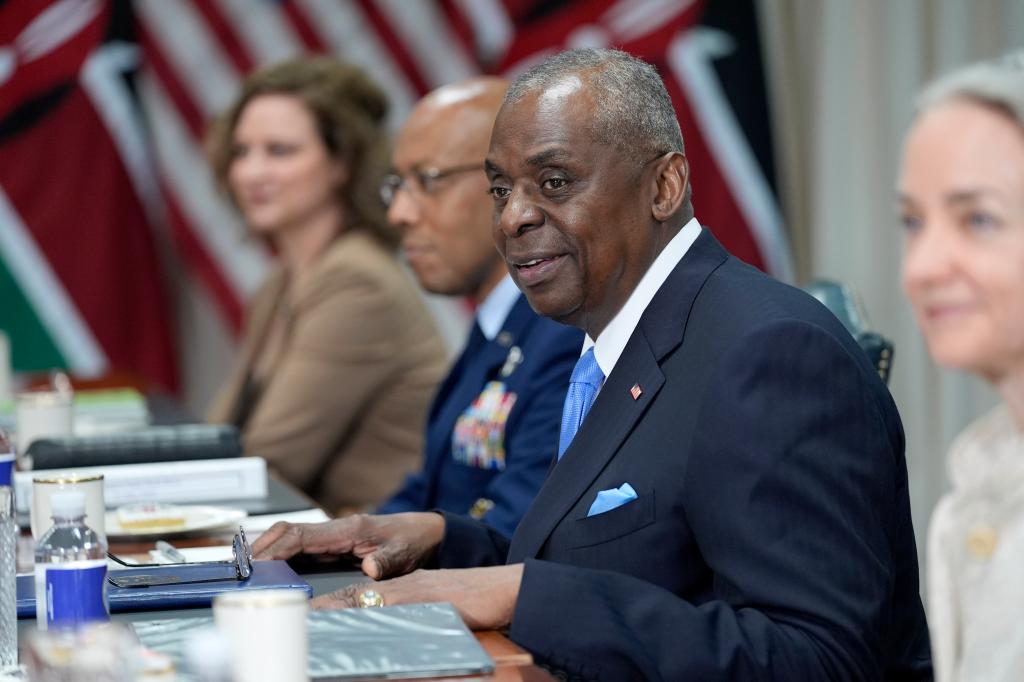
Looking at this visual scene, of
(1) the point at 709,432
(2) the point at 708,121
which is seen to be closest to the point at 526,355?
(1) the point at 709,432

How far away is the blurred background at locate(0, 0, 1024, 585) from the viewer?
17.6ft

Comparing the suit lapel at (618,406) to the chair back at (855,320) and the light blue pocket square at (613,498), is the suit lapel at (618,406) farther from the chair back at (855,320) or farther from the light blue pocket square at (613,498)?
the chair back at (855,320)

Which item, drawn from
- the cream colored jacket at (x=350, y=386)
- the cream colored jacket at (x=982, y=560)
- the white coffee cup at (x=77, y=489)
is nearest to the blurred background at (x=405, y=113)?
the cream colored jacket at (x=350, y=386)

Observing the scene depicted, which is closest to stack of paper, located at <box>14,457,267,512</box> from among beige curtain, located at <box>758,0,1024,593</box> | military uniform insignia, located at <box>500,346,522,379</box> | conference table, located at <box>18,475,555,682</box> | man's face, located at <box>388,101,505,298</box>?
conference table, located at <box>18,475,555,682</box>

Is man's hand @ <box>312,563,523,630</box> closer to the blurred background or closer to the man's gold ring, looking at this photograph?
the man's gold ring

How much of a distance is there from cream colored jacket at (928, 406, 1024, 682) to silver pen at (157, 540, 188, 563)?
109 centimetres

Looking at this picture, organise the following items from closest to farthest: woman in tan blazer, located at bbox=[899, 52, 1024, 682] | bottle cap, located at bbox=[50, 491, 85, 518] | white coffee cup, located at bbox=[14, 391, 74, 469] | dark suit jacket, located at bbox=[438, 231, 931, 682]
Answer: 1. woman in tan blazer, located at bbox=[899, 52, 1024, 682]
2. bottle cap, located at bbox=[50, 491, 85, 518]
3. dark suit jacket, located at bbox=[438, 231, 931, 682]
4. white coffee cup, located at bbox=[14, 391, 74, 469]

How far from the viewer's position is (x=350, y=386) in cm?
365

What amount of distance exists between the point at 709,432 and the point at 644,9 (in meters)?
4.01

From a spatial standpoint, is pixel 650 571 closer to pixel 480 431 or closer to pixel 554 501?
pixel 554 501

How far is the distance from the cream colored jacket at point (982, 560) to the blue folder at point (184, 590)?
771mm

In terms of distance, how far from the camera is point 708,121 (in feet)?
17.7

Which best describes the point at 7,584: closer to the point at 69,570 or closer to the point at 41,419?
the point at 69,570

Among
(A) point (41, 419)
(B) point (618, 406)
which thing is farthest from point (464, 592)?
(A) point (41, 419)
